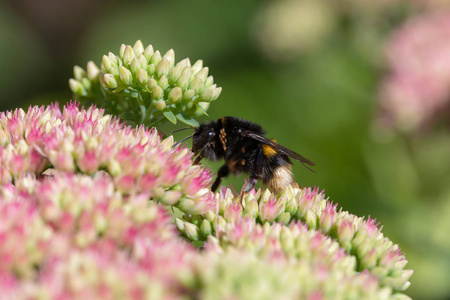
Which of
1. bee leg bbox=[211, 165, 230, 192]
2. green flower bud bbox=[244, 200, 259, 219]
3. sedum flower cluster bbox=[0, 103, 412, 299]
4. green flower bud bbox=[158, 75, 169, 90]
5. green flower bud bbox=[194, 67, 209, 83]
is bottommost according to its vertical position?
sedum flower cluster bbox=[0, 103, 412, 299]

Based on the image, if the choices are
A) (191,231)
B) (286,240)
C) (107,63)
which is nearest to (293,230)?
(286,240)

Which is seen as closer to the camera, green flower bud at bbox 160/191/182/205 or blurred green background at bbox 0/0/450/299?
green flower bud at bbox 160/191/182/205

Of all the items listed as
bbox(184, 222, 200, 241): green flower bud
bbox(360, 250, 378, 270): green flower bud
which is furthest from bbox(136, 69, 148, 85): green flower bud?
bbox(360, 250, 378, 270): green flower bud

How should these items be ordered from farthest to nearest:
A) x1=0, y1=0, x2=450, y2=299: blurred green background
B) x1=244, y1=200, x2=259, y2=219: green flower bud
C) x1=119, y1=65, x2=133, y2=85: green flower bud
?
x1=0, y1=0, x2=450, y2=299: blurred green background
x1=119, y1=65, x2=133, y2=85: green flower bud
x1=244, y1=200, x2=259, y2=219: green flower bud

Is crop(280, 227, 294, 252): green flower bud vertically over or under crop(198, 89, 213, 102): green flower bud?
under

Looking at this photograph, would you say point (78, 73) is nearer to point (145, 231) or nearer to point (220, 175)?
point (220, 175)

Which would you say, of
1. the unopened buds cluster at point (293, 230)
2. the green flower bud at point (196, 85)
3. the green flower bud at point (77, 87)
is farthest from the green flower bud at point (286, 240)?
the green flower bud at point (77, 87)

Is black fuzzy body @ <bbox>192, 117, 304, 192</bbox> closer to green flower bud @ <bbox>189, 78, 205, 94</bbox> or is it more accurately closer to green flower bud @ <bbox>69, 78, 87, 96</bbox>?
green flower bud @ <bbox>189, 78, 205, 94</bbox>

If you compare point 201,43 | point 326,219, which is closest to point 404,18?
point 201,43

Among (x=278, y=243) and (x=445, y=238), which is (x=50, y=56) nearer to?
(x=445, y=238)

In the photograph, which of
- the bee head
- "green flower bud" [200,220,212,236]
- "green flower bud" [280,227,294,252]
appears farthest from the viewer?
the bee head
